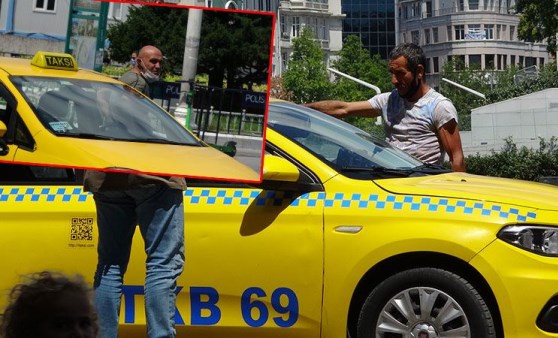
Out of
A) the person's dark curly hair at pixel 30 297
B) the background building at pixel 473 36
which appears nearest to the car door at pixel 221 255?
the person's dark curly hair at pixel 30 297

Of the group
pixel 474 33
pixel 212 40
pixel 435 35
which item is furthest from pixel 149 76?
pixel 435 35

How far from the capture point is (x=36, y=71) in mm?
4555

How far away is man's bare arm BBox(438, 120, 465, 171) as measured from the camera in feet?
24.7

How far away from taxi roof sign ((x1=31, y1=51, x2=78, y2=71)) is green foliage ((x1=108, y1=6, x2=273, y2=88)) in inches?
6.1

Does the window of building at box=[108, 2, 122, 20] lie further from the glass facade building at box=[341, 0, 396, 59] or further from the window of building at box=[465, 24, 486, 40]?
the glass facade building at box=[341, 0, 396, 59]

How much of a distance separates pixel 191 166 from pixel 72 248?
200cm

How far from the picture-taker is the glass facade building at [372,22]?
149 m

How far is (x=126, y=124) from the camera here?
4484 mm

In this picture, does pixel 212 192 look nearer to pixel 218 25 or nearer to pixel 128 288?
pixel 128 288

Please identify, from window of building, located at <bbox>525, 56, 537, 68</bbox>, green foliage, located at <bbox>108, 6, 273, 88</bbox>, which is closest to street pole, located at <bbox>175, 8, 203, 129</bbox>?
green foliage, located at <bbox>108, 6, 273, 88</bbox>

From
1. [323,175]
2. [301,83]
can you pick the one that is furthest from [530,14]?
[301,83]

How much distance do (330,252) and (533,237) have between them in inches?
39.4

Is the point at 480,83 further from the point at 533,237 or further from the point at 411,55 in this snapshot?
the point at 533,237

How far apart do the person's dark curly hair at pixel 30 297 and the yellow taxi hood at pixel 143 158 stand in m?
1.33
